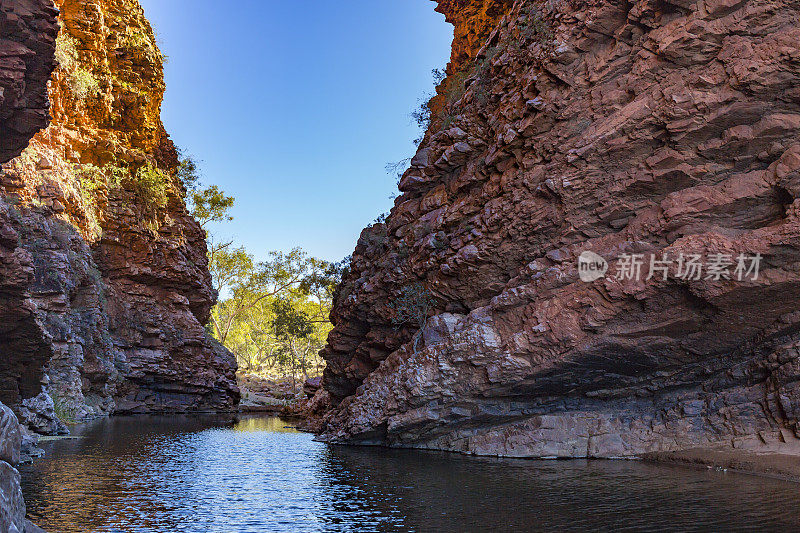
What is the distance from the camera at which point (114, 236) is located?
48.0 meters

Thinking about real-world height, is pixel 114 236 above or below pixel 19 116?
above

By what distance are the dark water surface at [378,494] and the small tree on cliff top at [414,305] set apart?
830cm

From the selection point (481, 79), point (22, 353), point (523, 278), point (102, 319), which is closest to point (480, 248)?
point (523, 278)

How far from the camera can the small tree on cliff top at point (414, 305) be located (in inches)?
1181

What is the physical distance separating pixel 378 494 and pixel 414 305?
15386 millimetres

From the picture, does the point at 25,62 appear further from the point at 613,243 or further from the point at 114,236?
the point at 114,236

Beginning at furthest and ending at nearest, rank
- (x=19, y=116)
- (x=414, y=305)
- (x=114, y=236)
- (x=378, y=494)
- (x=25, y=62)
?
1. (x=114, y=236)
2. (x=414, y=305)
3. (x=378, y=494)
4. (x=19, y=116)
5. (x=25, y=62)

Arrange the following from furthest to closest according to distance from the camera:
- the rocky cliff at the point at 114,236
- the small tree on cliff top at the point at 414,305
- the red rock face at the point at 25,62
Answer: the rocky cliff at the point at 114,236, the small tree on cliff top at the point at 414,305, the red rock face at the point at 25,62

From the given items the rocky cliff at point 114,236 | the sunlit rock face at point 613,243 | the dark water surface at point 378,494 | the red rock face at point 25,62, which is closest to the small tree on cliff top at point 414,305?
the sunlit rock face at point 613,243

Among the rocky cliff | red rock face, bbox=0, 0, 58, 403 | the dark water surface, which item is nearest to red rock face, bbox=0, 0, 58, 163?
red rock face, bbox=0, 0, 58, 403

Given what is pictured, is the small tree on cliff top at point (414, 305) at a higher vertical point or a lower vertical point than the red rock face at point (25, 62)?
lower

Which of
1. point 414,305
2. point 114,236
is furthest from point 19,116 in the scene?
point 114,236

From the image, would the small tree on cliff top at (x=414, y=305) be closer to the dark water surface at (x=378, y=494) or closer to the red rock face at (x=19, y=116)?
the dark water surface at (x=378, y=494)

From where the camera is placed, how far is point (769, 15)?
1955 centimetres
